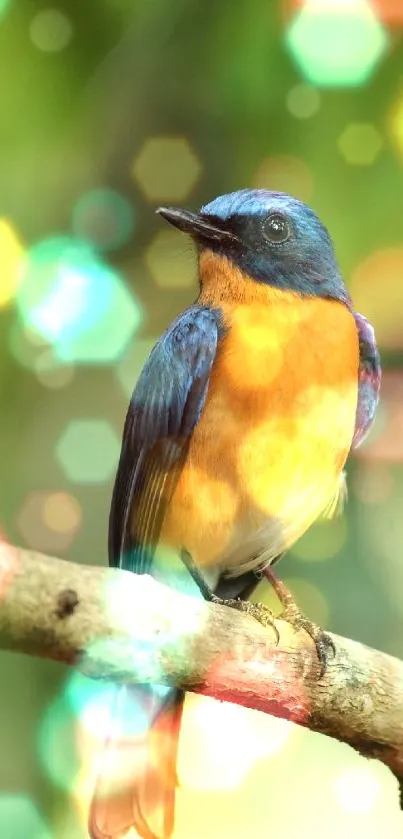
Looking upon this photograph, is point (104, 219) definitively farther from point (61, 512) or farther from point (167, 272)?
point (61, 512)

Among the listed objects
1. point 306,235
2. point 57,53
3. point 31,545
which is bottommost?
point 31,545

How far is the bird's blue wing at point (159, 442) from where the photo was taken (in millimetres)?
925

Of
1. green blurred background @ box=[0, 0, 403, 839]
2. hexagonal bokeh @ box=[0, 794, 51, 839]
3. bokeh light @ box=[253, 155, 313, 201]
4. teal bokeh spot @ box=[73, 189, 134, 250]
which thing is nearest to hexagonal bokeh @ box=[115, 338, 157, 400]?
green blurred background @ box=[0, 0, 403, 839]

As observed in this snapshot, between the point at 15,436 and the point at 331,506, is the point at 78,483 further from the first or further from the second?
the point at 331,506

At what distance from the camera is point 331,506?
997mm

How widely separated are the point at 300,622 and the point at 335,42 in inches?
26.4

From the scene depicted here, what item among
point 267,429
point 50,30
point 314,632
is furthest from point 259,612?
point 50,30

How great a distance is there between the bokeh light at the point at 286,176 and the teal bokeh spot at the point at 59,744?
23.9 inches

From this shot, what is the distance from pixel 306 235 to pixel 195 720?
520mm

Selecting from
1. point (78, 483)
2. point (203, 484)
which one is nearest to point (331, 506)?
point (203, 484)

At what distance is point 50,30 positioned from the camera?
111 centimetres

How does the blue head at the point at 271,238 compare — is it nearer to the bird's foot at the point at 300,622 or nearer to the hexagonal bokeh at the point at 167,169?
the hexagonal bokeh at the point at 167,169

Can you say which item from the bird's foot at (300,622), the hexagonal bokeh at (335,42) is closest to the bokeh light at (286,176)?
the hexagonal bokeh at (335,42)

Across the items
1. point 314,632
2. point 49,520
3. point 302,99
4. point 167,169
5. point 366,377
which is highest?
point 302,99
